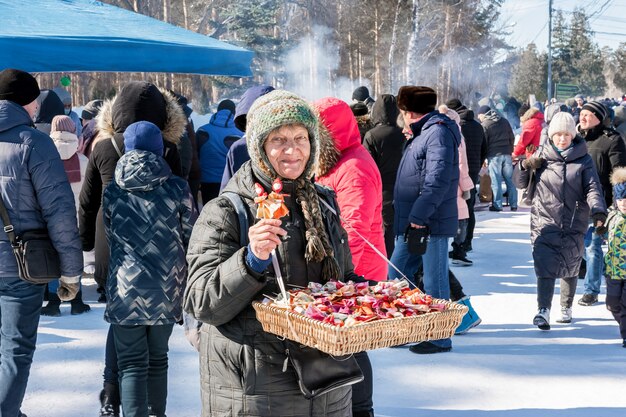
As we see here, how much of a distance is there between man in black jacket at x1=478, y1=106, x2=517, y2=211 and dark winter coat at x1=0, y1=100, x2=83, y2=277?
10.8 m

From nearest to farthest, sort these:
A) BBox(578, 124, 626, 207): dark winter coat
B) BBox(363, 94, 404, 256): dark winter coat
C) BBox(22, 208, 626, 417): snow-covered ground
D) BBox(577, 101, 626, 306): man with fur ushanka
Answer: BBox(22, 208, 626, 417): snow-covered ground, BBox(363, 94, 404, 256): dark winter coat, BBox(577, 101, 626, 306): man with fur ushanka, BBox(578, 124, 626, 207): dark winter coat

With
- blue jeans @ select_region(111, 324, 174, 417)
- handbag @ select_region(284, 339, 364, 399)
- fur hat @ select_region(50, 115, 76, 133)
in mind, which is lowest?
blue jeans @ select_region(111, 324, 174, 417)

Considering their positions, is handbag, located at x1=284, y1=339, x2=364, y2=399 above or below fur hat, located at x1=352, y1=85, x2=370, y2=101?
below

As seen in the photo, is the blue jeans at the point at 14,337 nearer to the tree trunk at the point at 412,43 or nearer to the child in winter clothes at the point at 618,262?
the child in winter clothes at the point at 618,262

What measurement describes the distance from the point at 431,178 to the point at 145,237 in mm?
2374

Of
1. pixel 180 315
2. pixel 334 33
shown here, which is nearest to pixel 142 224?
pixel 180 315

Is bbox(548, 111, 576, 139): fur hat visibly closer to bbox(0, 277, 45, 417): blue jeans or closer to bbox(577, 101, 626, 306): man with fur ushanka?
bbox(577, 101, 626, 306): man with fur ushanka

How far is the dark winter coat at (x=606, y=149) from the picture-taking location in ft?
25.0

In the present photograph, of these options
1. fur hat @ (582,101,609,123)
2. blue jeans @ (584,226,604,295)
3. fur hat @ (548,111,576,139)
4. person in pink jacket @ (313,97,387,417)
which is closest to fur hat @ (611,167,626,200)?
fur hat @ (548,111,576,139)

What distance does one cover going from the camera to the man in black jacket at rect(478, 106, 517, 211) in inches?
545

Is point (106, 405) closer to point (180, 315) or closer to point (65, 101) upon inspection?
point (180, 315)

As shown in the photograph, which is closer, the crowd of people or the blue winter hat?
the crowd of people

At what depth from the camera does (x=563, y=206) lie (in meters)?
6.28

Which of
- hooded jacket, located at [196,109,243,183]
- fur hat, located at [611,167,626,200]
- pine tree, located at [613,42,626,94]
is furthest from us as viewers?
pine tree, located at [613,42,626,94]
